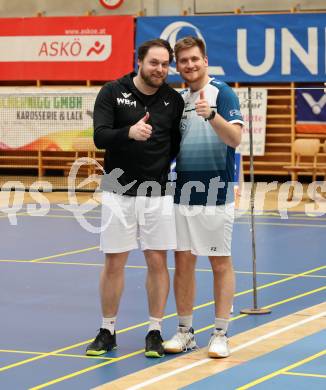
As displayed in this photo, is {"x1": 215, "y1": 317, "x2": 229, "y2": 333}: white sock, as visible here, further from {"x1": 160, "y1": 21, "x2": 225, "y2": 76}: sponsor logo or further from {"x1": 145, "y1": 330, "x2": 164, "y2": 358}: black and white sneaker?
{"x1": 160, "y1": 21, "x2": 225, "y2": 76}: sponsor logo

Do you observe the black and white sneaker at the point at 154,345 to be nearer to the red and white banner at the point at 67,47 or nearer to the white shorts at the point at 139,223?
the white shorts at the point at 139,223

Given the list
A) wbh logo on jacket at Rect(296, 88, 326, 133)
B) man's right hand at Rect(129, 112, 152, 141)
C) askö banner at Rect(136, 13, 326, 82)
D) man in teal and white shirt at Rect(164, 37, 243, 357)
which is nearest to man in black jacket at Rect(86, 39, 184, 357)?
man in teal and white shirt at Rect(164, 37, 243, 357)

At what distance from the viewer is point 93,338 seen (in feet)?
27.1

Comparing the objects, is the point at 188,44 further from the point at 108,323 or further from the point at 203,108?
the point at 108,323

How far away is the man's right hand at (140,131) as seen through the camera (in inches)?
284

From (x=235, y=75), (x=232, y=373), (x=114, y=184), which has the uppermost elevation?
(x=235, y=75)

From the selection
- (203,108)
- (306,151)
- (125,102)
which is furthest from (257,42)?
(203,108)

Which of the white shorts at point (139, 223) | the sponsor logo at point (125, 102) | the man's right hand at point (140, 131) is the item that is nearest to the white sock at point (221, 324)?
the white shorts at point (139, 223)

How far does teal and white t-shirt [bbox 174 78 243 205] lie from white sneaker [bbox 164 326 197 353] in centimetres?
95

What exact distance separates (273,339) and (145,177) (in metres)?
1.61

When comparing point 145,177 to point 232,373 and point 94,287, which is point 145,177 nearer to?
point 232,373

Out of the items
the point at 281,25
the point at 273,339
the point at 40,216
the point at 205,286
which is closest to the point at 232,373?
the point at 273,339

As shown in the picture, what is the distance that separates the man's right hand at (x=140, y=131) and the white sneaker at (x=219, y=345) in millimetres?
1504

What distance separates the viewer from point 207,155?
761 cm
